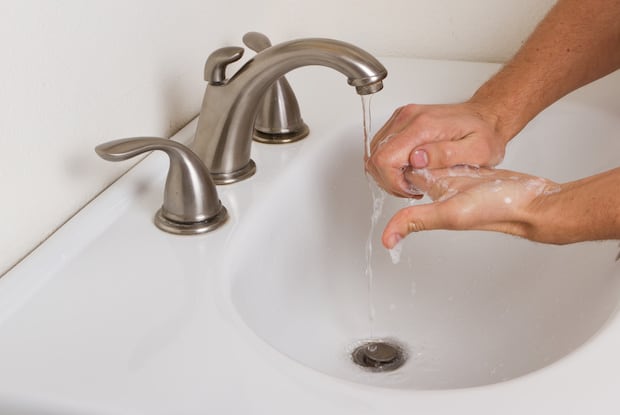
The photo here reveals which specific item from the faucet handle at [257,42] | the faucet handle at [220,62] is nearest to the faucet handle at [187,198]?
the faucet handle at [220,62]

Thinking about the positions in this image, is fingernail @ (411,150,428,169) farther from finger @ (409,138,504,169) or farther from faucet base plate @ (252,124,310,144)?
faucet base plate @ (252,124,310,144)

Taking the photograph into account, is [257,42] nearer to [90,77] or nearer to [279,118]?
[279,118]

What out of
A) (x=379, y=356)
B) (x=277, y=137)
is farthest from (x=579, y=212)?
(x=277, y=137)

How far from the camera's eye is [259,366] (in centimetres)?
55

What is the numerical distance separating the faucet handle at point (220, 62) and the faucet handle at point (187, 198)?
0.12 metres

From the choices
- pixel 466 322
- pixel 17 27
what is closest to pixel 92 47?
pixel 17 27

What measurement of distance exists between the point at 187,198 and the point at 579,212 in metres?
0.35

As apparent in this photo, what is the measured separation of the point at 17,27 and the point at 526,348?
1.87 ft

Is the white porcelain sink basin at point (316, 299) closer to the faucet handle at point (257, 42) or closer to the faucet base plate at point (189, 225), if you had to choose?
the faucet base plate at point (189, 225)

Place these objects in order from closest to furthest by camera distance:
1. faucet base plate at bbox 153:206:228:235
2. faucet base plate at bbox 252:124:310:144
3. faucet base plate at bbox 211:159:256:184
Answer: faucet base plate at bbox 153:206:228:235, faucet base plate at bbox 211:159:256:184, faucet base plate at bbox 252:124:310:144

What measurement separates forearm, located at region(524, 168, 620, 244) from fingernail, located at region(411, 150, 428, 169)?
152 millimetres

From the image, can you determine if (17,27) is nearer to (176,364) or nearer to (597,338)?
(176,364)

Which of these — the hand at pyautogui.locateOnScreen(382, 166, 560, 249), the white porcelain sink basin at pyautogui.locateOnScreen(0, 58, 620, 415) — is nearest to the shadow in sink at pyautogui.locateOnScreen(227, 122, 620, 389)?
the white porcelain sink basin at pyautogui.locateOnScreen(0, 58, 620, 415)

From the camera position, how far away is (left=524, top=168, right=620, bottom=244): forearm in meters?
0.63
